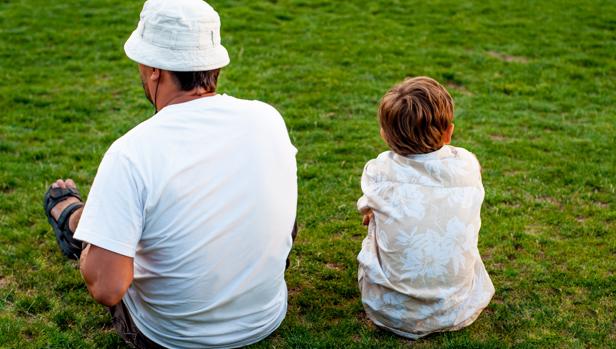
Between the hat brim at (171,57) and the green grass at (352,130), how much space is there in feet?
4.96

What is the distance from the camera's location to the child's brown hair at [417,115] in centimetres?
379

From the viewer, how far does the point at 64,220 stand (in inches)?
166

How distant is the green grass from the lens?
13.9ft

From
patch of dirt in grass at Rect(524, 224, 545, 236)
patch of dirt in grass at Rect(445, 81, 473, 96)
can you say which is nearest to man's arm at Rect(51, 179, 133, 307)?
patch of dirt in grass at Rect(524, 224, 545, 236)

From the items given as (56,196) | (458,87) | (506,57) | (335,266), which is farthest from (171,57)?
(506,57)

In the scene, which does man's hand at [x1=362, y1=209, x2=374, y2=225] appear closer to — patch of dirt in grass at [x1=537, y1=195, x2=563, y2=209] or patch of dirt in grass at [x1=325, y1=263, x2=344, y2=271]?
patch of dirt in grass at [x1=325, y1=263, x2=344, y2=271]

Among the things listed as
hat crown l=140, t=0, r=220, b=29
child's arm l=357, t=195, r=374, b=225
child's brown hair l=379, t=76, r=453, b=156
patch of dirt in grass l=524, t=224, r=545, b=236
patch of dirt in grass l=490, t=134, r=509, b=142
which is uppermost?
hat crown l=140, t=0, r=220, b=29

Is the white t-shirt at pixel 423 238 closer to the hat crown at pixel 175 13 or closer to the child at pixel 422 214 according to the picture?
the child at pixel 422 214

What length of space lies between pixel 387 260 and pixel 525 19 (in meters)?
8.62

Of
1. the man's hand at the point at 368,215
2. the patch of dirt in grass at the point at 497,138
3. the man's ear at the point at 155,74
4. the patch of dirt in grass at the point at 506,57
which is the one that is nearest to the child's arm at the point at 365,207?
the man's hand at the point at 368,215

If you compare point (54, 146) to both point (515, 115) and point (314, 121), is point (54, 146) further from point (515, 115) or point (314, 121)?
point (515, 115)

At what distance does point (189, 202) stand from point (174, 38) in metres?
0.74

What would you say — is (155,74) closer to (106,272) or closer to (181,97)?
(181,97)

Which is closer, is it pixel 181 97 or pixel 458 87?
pixel 181 97
